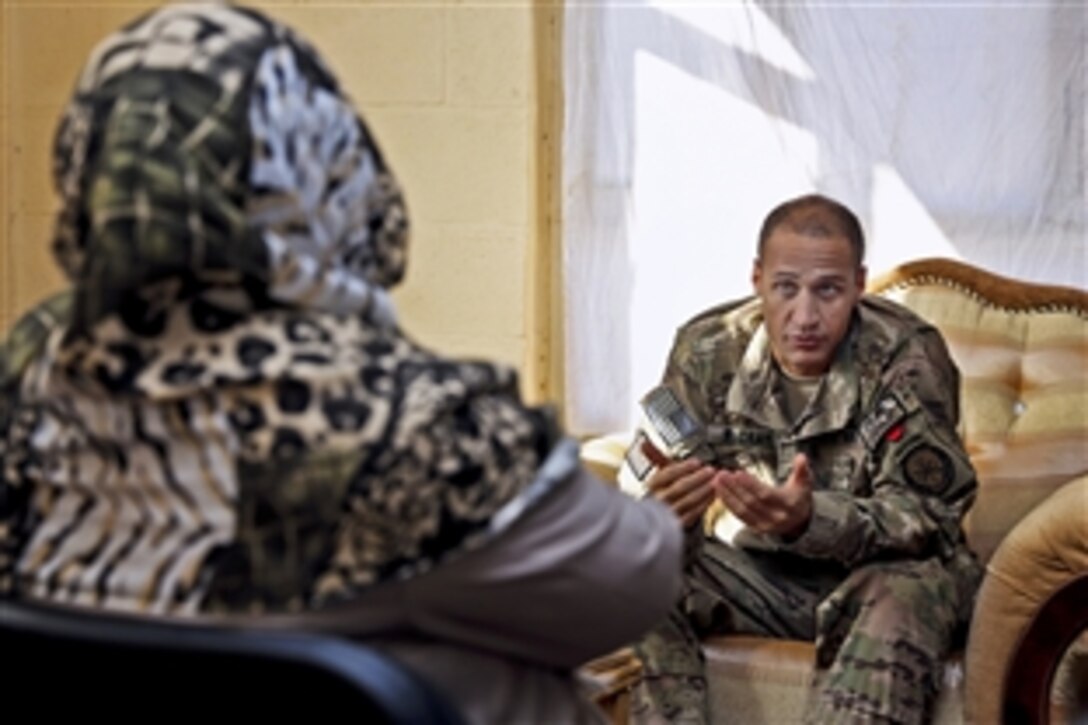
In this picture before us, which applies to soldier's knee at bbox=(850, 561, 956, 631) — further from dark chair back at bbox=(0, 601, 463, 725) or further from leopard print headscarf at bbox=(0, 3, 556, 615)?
dark chair back at bbox=(0, 601, 463, 725)

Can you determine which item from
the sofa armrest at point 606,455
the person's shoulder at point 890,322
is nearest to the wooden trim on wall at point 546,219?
the sofa armrest at point 606,455

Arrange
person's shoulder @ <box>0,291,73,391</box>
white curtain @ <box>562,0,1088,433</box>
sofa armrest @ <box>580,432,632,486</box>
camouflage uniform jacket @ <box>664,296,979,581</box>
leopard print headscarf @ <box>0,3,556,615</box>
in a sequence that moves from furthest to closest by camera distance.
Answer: white curtain @ <box>562,0,1088,433</box>, sofa armrest @ <box>580,432,632,486</box>, camouflage uniform jacket @ <box>664,296,979,581</box>, person's shoulder @ <box>0,291,73,391</box>, leopard print headscarf @ <box>0,3,556,615</box>

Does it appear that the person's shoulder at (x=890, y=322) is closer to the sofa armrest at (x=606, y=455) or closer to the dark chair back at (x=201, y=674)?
the sofa armrest at (x=606, y=455)

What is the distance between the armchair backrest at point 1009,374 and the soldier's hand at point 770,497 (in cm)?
48

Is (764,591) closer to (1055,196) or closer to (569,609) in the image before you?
(1055,196)

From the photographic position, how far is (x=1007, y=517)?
323 centimetres

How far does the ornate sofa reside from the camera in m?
2.83

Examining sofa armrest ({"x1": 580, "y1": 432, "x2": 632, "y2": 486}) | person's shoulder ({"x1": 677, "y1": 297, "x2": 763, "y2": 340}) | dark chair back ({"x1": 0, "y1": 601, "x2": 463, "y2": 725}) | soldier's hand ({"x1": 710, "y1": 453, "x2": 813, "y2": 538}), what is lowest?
sofa armrest ({"x1": 580, "y1": 432, "x2": 632, "y2": 486})

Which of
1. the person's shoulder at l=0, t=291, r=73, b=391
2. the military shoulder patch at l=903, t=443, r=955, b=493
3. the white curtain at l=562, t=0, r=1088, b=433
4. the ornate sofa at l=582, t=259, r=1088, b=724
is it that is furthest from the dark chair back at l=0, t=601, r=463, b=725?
the white curtain at l=562, t=0, r=1088, b=433

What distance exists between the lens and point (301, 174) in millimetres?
1367

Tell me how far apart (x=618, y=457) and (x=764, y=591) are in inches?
14.9

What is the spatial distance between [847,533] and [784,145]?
1.00 meters

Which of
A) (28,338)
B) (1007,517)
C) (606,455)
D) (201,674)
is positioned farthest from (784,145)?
(201,674)

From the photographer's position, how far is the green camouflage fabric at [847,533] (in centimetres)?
287
